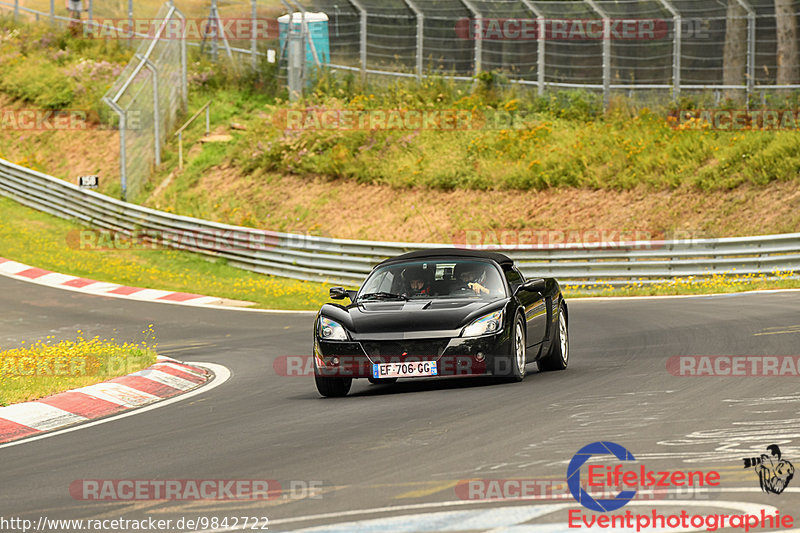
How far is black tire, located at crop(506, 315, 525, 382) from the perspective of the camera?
34.4 ft

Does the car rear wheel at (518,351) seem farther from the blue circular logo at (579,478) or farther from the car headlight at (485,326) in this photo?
the blue circular logo at (579,478)

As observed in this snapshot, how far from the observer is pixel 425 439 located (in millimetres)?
7742

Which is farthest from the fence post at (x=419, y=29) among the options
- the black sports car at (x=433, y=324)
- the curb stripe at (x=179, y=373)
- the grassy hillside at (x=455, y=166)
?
the black sports car at (x=433, y=324)

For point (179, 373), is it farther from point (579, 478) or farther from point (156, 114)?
point (156, 114)

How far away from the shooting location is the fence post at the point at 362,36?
106 ft

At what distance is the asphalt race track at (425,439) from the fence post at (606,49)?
53.5 ft

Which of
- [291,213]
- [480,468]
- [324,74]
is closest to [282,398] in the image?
[480,468]

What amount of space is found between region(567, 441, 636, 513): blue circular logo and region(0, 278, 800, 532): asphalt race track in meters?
0.07

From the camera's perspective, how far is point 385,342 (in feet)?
33.6

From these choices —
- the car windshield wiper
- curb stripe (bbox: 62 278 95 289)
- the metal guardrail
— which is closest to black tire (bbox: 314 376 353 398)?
the car windshield wiper

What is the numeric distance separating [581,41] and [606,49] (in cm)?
79

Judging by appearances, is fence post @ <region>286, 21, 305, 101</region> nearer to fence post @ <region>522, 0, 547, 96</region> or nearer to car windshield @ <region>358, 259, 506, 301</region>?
fence post @ <region>522, 0, 547, 96</region>

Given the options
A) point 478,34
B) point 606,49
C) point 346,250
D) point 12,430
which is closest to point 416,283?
point 12,430

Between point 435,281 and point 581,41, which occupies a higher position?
point 581,41
